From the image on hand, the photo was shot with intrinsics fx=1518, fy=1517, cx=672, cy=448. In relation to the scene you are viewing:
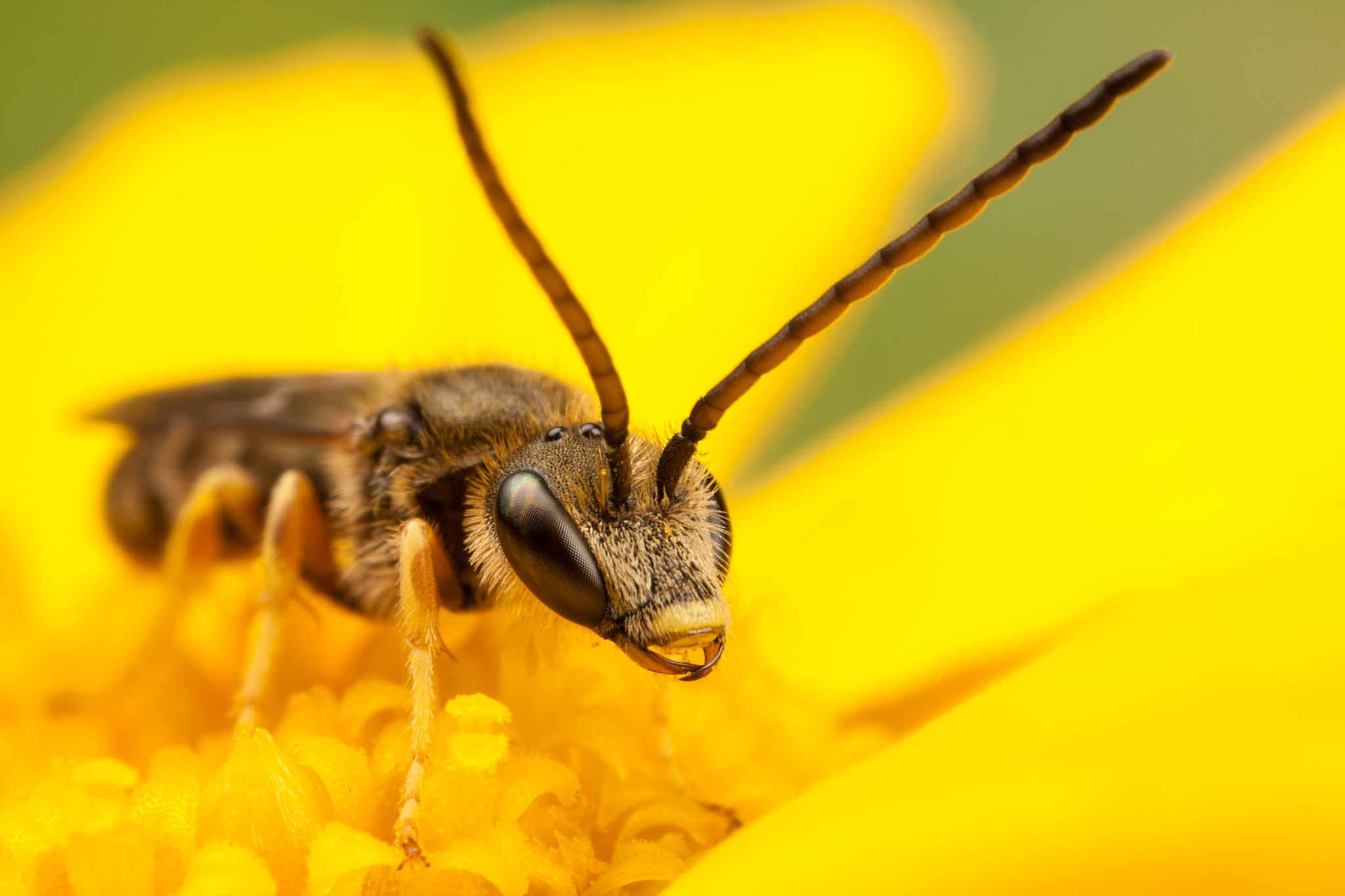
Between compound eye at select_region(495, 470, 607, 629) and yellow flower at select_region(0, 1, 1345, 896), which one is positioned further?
compound eye at select_region(495, 470, 607, 629)

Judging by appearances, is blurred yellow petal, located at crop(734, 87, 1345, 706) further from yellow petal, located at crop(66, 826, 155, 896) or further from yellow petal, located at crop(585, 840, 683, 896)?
yellow petal, located at crop(66, 826, 155, 896)

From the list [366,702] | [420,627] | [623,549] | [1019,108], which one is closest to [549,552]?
[623,549]

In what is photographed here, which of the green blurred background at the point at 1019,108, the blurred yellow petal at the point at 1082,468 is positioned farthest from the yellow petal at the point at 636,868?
the green blurred background at the point at 1019,108

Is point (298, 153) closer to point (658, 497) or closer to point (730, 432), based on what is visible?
point (730, 432)

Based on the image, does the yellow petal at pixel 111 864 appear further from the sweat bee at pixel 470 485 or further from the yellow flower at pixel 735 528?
the sweat bee at pixel 470 485

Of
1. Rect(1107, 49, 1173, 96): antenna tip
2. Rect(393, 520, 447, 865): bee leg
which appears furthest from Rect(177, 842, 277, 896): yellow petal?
Rect(1107, 49, 1173, 96): antenna tip

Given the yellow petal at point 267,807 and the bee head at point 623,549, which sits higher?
the bee head at point 623,549
